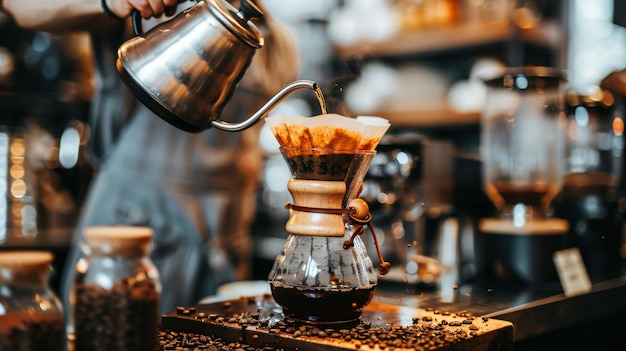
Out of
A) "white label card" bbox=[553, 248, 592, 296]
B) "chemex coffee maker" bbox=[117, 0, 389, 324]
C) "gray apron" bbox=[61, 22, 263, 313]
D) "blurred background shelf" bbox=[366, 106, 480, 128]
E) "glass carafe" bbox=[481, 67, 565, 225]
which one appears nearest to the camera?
"chemex coffee maker" bbox=[117, 0, 389, 324]

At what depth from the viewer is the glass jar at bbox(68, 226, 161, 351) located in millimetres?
713

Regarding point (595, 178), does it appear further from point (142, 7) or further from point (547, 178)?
point (142, 7)

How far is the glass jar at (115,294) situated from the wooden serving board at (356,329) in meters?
0.24

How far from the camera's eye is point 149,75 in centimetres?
107

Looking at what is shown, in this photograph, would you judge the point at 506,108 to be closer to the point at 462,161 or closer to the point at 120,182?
the point at 462,161

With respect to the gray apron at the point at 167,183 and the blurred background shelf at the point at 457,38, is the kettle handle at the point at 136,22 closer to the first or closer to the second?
the gray apron at the point at 167,183

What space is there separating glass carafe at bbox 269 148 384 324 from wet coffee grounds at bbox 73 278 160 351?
0.33 m

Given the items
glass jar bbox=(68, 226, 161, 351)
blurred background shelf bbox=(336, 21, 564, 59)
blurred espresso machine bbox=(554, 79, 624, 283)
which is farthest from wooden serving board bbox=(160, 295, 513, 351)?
blurred background shelf bbox=(336, 21, 564, 59)

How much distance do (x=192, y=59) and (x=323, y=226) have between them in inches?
13.1

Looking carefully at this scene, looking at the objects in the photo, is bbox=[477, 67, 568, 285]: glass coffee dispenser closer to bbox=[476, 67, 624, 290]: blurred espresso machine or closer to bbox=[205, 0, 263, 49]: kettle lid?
bbox=[476, 67, 624, 290]: blurred espresso machine

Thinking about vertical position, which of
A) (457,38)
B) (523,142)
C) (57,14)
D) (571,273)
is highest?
(457,38)

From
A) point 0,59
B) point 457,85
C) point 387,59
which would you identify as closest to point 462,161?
point 457,85

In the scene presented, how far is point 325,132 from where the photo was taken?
1024 millimetres

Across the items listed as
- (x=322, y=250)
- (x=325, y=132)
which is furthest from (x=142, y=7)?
(x=322, y=250)
